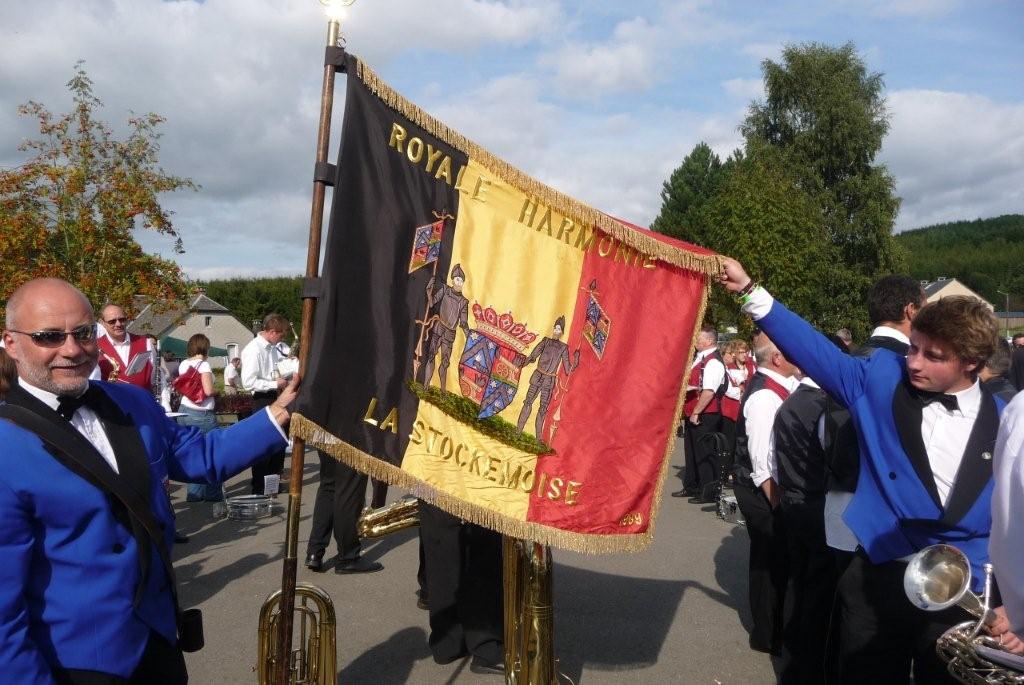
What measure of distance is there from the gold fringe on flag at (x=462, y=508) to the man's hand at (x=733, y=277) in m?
1.02

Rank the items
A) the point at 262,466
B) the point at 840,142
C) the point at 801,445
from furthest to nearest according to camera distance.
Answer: the point at 840,142 < the point at 262,466 < the point at 801,445

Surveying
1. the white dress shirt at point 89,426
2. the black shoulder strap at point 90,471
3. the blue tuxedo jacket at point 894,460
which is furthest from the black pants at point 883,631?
the white dress shirt at point 89,426

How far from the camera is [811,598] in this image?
4.79 metres

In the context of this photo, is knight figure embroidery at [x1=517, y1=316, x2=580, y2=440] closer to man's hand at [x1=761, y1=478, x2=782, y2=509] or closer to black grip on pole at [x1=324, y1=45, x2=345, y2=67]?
black grip on pole at [x1=324, y1=45, x2=345, y2=67]

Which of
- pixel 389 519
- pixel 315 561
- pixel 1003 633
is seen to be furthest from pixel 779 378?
pixel 315 561

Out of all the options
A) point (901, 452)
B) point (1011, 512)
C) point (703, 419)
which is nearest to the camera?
point (1011, 512)

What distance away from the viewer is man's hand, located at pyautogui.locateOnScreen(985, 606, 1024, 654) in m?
2.35

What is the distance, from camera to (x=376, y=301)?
3223 mm

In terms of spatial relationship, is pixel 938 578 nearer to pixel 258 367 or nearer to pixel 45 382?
pixel 45 382

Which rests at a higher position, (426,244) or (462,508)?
(426,244)

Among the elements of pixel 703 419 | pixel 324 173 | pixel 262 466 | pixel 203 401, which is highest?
pixel 324 173

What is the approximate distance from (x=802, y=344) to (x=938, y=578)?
942 millimetres

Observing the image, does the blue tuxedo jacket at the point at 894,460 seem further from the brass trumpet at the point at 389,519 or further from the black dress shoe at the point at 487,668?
the brass trumpet at the point at 389,519

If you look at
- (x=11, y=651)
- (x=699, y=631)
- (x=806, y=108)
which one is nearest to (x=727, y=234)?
(x=806, y=108)
